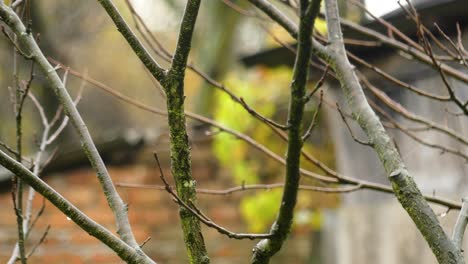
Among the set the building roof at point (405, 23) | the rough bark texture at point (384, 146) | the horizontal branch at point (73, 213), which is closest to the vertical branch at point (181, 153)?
the horizontal branch at point (73, 213)

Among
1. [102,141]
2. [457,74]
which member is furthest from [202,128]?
[457,74]

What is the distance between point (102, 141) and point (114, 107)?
9080 mm

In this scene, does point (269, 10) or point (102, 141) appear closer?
point (269, 10)

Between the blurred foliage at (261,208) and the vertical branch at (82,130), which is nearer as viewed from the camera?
the vertical branch at (82,130)

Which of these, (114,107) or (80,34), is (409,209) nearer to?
(80,34)

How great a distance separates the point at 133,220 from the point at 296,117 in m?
5.12

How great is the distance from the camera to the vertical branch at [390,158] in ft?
4.07

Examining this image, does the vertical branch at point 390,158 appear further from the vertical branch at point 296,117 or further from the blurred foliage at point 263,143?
the blurred foliage at point 263,143

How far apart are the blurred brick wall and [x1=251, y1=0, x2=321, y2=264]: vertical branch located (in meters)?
4.51

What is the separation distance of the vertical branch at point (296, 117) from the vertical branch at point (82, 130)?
310mm

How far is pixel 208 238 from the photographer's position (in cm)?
672

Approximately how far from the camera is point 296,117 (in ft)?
3.48

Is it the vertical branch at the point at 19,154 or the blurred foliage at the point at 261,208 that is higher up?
the blurred foliage at the point at 261,208

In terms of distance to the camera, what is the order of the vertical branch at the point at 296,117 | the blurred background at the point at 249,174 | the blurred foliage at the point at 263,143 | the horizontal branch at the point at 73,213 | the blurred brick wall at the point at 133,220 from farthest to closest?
1. the blurred foliage at the point at 263,143
2. the blurred brick wall at the point at 133,220
3. the blurred background at the point at 249,174
4. the horizontal branch at the point at 73,213
5. the vertical branch at the point at 296,117
